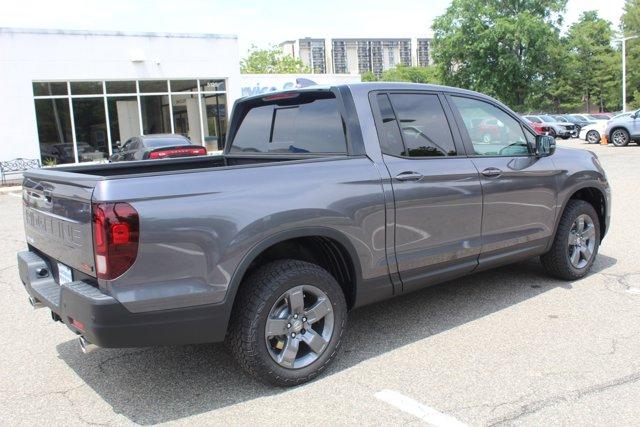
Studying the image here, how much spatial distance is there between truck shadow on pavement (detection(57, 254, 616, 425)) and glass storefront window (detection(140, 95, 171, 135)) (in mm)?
20441

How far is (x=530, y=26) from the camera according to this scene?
42.6 metres

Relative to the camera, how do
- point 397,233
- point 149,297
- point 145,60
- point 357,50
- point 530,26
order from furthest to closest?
1. point 357,50
2. point 530,26
3. point 145,60
4. point 397,233
5. point 149,297

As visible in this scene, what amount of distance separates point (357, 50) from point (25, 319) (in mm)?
143467

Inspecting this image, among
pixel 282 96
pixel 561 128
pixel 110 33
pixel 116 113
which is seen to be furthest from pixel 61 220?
pixel 561 128

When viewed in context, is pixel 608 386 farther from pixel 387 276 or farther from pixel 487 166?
pixel 487 166

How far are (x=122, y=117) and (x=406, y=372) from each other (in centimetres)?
2173

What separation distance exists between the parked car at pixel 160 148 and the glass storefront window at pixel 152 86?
16.5 feet

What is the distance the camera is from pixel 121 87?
23.0 meters

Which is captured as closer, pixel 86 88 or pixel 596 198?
pixel 596 198

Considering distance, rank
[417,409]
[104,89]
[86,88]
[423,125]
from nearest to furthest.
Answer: [417,409], [423,125], [86,88], [104,89]

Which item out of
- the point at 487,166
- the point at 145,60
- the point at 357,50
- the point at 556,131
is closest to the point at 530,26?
the point at 556,131

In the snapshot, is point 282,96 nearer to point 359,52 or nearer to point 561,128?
point 561,128

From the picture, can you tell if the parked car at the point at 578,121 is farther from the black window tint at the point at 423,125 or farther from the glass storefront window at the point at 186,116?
the black window tint at the point at 423,125

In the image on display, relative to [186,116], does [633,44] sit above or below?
above
